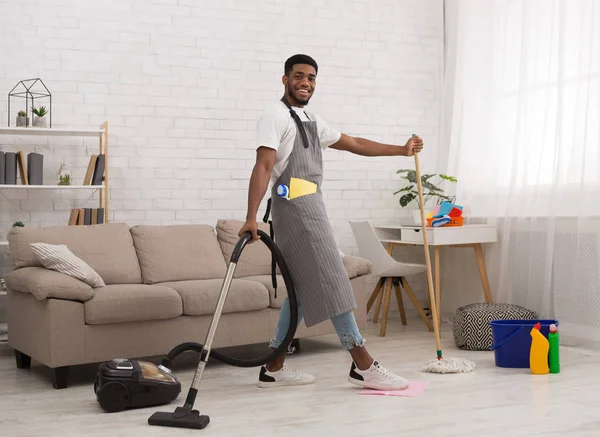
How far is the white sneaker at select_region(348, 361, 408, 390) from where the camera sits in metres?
3.66

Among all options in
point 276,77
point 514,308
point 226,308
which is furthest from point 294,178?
point 276,77

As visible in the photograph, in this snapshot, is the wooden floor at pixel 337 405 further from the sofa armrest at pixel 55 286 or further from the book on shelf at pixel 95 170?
the book on shelf at pixel 95 170

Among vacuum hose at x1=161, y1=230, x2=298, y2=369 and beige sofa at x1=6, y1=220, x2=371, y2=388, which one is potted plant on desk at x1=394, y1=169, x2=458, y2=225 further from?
vacuum hose at x1=161, y1=230, x2=298, y2=369

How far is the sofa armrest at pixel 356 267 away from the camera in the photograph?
4.95 m

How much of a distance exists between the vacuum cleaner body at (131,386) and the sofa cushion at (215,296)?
82 cm

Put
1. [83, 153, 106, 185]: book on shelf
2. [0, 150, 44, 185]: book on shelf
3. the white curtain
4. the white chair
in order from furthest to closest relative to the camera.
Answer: the white chair → [83, 153, 106, 185]: book on shelf → [0, 150, 44, 185]: book on shelf → the white curtain

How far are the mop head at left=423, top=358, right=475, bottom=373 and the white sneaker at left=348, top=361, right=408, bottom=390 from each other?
442mm

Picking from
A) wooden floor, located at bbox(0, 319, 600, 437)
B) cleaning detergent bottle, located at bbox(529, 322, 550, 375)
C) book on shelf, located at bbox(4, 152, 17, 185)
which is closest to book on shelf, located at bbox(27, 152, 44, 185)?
book on shelf, located at bbox(4, 152, 17, 185)

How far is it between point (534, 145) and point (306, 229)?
2287 mm

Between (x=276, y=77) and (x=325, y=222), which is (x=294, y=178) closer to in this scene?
(x=325, y=222)

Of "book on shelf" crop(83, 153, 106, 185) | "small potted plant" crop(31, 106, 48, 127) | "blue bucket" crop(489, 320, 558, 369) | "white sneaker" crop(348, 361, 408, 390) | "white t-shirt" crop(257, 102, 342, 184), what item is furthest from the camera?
"book on shelf" crop(83, 153, 106, 185)

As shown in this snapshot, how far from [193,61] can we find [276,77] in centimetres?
65

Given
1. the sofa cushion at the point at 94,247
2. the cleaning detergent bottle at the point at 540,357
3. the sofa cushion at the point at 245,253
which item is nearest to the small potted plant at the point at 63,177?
the sofa cushion at the point at 94,247

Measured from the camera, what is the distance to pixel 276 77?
5.92 meters
